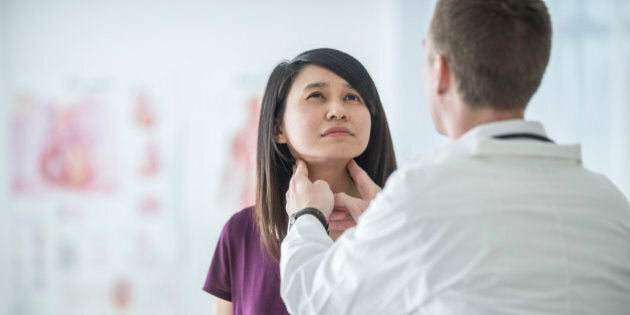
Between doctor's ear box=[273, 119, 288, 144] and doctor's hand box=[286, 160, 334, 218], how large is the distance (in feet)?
0.71

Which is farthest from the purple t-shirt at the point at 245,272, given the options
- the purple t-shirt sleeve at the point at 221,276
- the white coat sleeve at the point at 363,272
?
the white coat sleeve at the point at 363,272

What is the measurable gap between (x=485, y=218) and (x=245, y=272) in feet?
2.59

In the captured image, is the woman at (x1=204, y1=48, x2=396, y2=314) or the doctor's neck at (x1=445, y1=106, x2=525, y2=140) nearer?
the doctor's neck at (x1=445, y1=106, x2=525, y2=140)

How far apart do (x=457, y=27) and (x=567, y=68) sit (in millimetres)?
1649

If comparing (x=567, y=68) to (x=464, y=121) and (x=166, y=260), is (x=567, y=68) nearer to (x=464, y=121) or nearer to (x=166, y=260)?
(x=464, y=121)

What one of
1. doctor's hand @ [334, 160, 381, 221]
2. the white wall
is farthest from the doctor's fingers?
the white wall

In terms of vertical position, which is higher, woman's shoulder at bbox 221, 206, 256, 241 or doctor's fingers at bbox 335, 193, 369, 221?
doctor's fingers at bbox 335, 193, 369, 221

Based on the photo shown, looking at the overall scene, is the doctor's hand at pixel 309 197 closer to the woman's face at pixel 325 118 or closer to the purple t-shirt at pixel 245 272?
the woman's face at pixel 325 118

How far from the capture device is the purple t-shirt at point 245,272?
4.81 ft

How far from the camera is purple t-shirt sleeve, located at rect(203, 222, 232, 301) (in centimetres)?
156

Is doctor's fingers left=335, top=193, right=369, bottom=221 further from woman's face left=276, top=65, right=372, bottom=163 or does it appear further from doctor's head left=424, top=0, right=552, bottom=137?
doctor's head left=424, top=0, right=552, bottom=137

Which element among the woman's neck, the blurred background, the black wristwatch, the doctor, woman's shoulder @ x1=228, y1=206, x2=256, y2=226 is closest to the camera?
the doctor

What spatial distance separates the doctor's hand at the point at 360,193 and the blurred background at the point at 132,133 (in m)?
1.89

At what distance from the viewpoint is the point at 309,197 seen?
1269 millimetres
